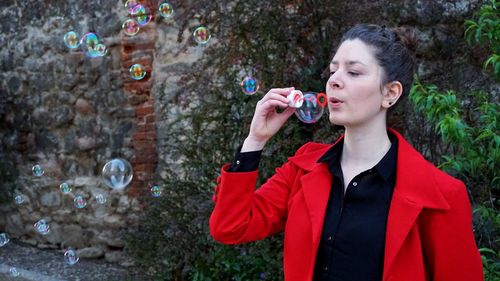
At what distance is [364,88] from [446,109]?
47.3 inches

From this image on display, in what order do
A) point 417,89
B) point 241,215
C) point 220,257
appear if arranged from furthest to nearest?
point 220,257 < point 417,89 < point 241,215

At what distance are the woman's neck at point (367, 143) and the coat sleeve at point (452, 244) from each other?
0.84ft

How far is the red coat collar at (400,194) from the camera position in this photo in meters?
1.66

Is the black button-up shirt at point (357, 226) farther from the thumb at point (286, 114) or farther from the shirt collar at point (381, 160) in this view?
the thumb at point (286, 114)

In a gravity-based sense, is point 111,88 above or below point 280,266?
above

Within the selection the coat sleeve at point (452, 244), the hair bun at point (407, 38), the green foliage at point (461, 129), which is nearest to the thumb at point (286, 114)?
the hair bun at point (407, 38)

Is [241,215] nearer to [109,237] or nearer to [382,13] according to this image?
[382,13]

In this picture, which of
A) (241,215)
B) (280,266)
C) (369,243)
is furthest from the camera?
(280,266)

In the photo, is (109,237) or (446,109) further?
(109,237)

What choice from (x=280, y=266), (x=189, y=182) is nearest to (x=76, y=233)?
(x=189, y=182)

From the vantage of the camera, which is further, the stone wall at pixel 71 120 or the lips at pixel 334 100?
the stone wall at pixel 71 120

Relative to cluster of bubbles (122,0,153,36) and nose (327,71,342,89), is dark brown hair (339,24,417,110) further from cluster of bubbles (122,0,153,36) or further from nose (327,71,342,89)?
cluster of bubbles (122,0,153,36)

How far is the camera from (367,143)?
6.05 feet

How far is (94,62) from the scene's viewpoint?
6297 mm
